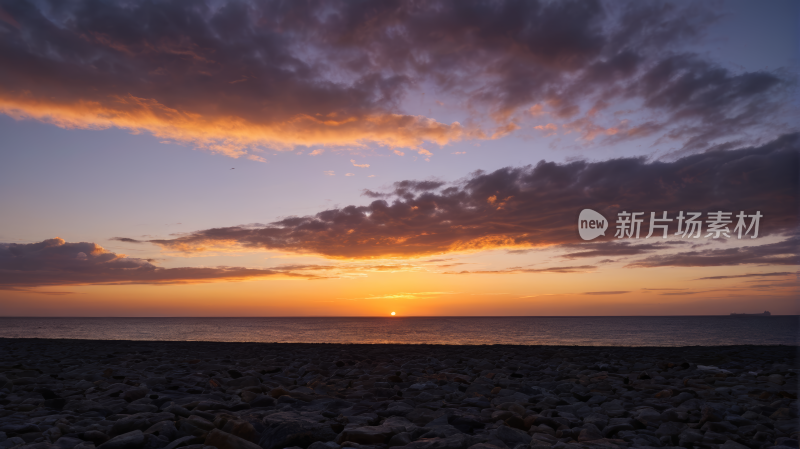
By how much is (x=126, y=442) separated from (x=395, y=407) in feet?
8.58

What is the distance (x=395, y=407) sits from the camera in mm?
4781

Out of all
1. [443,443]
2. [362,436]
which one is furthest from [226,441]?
[443,443]

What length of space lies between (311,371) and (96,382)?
3254 mm

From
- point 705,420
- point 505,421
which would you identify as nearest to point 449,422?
point 505,421

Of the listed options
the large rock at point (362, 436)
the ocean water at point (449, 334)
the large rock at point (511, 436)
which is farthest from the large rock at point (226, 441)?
the ocean water at point (449, 334)

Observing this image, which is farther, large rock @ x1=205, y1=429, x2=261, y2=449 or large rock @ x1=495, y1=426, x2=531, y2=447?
large rock @ x1=495, y1=426, x2=531, y2=447

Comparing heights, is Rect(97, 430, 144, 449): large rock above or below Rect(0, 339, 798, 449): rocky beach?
above

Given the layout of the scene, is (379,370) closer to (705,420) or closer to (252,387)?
(252,387)

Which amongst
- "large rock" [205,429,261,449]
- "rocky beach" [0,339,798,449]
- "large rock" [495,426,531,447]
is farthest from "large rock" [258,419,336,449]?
"large rock" [495,426,531,447]

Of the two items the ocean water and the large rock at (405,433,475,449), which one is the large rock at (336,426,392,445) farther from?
the ocean water

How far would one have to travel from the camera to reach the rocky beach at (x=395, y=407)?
3.58m

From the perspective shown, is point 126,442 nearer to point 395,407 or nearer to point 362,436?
point 362,436

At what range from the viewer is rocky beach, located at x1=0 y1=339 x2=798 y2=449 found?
141 inches

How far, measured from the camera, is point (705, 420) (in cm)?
424
